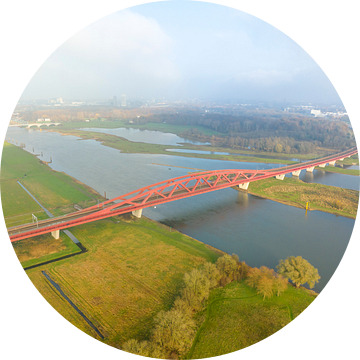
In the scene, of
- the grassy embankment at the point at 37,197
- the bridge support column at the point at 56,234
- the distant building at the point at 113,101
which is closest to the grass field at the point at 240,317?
the grassy embankment at the point at 37,197

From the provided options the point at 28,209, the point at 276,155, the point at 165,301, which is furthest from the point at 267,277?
the point at 276,155

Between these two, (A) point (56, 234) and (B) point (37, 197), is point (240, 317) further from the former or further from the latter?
(B) point (37, 197)

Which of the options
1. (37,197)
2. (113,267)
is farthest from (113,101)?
(113,267)

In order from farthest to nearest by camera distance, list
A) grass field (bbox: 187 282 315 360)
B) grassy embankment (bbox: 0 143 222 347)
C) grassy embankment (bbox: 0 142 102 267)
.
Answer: grassy embankment (bbox: 0 142 102 267), grassy embankment (bbox: 0 143 222 347), grass field (bbox: 187 282 315 360)

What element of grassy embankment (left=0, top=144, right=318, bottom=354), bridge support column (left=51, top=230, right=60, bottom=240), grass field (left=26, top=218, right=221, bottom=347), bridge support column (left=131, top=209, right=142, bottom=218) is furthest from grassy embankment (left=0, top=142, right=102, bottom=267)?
bridge support column (left=131, top=209, right=142, bottom=218)

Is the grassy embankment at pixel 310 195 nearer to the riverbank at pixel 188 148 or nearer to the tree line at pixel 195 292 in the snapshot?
the riverbank at pixel 188 148

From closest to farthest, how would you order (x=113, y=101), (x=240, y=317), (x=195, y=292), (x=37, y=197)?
(x=240, y=317) < (x=195, y=292) < (x=37, y=197) < (x=113, y=101)

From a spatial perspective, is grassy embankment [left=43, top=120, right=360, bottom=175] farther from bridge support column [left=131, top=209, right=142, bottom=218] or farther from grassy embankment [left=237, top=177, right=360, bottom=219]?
bridge support column [left=131, top=209, right=142, bottom=218]
